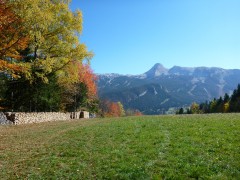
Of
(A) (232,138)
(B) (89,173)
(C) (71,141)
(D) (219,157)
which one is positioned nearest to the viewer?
(B) (89,173)

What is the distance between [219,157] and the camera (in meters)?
16.8

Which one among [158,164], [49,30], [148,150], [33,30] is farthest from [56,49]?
[158,164]

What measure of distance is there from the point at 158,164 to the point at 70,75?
31754 millimetres

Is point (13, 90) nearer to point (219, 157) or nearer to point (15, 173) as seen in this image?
point (15, 173)

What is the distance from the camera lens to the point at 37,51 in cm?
4478

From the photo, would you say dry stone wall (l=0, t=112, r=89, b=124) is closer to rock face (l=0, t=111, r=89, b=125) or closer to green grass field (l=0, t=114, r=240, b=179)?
rock face (l=0, t=111, r=89, b=125)

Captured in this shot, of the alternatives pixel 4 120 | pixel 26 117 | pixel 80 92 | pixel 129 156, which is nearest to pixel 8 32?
pixel 4 120

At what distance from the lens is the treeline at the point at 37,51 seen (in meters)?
32.8

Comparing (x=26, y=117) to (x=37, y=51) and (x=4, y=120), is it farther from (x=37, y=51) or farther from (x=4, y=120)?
(x=37, y=51)

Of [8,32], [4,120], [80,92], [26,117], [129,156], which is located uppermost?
[8,32]

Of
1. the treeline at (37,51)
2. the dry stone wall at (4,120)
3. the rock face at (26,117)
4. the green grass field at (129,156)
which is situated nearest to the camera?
the green grass field at (129,156)

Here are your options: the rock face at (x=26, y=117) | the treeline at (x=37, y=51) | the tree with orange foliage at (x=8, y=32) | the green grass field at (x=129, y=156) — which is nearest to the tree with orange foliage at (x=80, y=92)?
the treeline at (x=37, y=51)

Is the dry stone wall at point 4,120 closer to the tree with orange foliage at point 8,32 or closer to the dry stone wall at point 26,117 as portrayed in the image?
the dry stone wall at point 26,117

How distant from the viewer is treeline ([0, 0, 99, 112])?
1291 inches
